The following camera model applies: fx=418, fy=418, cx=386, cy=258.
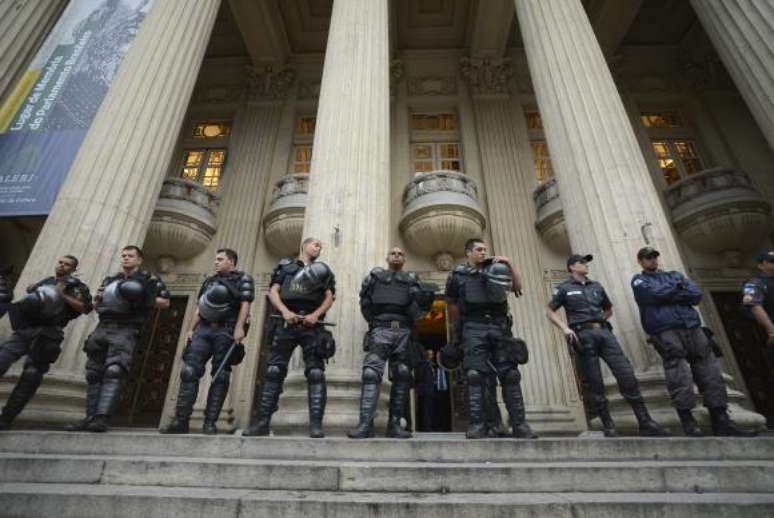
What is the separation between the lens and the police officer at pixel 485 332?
3.73 metres

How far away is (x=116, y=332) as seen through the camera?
4.01m

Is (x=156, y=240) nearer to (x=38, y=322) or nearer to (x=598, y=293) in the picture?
(x=38, y=322)

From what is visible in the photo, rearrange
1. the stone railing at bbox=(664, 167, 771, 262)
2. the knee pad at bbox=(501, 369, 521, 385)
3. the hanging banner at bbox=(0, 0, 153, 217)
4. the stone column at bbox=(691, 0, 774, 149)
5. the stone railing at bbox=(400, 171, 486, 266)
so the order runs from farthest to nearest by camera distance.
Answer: the stone railing at bbox=(400, 171, 486, 266) < the stone railing at bbox=(664, 167, 771, 262) < the hanging banner at bbox=(0, 0, 153, 217) < the stone column at bbox=(691, 0, 774, 149) < the knee pad at bbox=(501, 369, 521, 385)

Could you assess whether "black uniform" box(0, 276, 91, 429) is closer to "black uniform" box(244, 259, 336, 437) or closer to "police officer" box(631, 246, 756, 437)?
"black uniform" box(244, 259, 336, 437)

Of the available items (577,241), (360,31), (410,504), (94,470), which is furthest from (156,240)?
(410,504)

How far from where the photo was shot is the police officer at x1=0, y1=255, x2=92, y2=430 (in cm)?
380

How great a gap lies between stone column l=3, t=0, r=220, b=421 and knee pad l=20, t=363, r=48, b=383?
724mm

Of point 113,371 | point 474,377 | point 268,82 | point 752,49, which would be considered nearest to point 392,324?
point 474,377

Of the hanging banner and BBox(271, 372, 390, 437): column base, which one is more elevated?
the hanging banner

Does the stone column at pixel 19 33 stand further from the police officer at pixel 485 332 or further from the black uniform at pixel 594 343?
the black uniform at pixel 594 343

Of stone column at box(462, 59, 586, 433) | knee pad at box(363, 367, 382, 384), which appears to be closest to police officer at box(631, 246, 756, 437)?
knee pad at box(363, 367, 382, 384)

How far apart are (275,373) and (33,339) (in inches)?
92.4

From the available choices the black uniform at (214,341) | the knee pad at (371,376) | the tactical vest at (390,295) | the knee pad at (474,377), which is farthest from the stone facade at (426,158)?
the knee pad at (474,377)

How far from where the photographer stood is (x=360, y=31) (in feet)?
23.2
